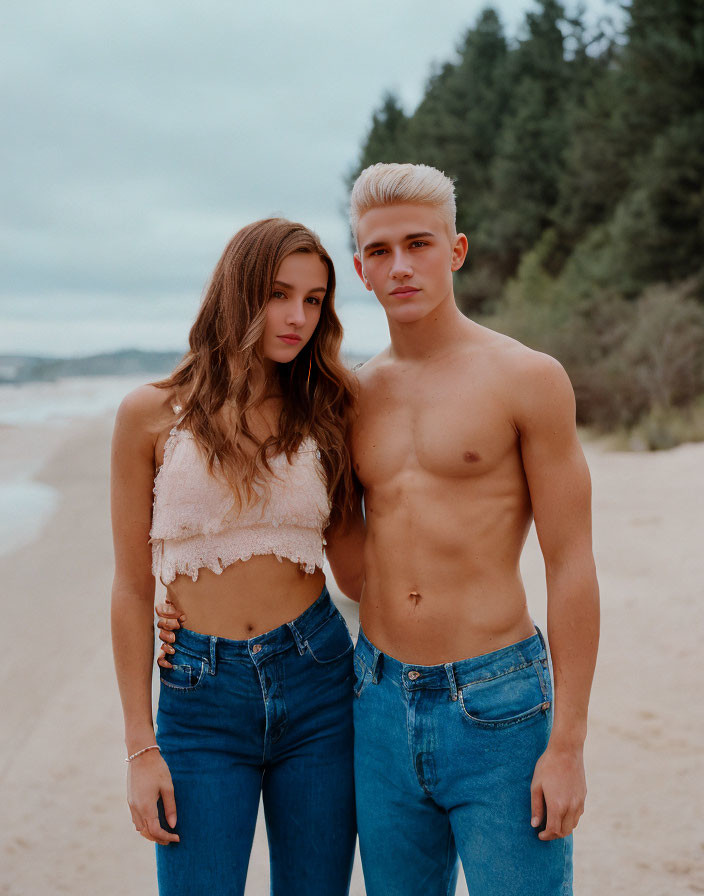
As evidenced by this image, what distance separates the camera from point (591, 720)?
19.3 ft

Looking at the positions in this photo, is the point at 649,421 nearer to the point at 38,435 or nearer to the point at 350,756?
the point at 350,756

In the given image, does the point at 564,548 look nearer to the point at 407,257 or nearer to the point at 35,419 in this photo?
the point at 407,257

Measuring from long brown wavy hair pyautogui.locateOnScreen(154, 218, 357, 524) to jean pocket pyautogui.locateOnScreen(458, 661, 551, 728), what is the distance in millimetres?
675

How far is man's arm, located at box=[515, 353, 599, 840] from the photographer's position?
2342 millimetres

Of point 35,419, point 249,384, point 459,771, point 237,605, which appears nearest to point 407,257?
point 249,384

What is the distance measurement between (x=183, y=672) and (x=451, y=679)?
73cm

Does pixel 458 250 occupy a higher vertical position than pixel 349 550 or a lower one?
higher

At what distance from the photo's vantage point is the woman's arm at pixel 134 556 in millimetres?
2488

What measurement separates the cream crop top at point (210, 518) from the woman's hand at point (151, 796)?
494mm

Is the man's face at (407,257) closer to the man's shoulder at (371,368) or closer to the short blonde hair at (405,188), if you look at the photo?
the short blonde hair at (405,188)

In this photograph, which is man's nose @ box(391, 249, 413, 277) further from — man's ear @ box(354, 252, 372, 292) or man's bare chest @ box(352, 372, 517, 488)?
man's bare chest @ box(352, 372, 517, 488)

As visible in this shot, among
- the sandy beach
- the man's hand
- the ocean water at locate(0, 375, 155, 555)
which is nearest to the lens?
the man's hand

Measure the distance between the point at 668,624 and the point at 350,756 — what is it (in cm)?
565

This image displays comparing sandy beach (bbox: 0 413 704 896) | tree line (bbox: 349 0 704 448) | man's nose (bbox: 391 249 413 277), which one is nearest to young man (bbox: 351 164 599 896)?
man's nose (bbox: 391 249 413 277)
